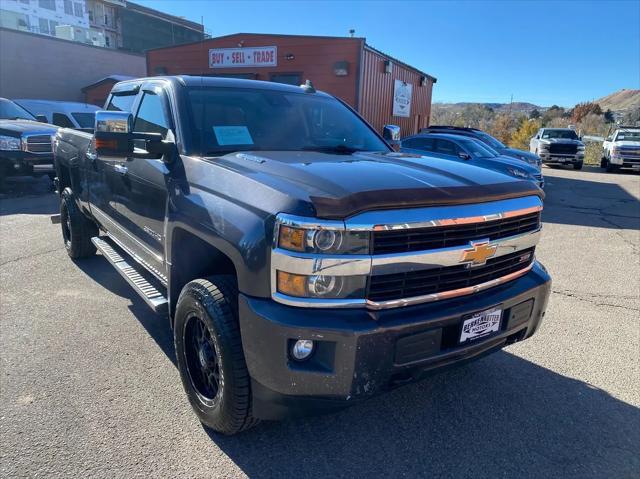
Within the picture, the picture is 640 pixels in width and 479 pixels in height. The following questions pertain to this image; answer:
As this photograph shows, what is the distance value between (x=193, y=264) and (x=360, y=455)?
1.47 m

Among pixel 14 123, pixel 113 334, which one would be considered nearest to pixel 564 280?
pixel 113 334

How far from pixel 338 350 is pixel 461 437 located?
118 cm

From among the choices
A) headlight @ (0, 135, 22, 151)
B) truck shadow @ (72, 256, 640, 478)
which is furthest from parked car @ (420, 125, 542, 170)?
headlight @ (0, 135, 22, 151)

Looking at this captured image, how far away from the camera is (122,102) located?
4332mm

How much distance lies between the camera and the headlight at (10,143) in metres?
9.93

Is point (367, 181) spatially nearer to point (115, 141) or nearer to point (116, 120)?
point (115, 141)

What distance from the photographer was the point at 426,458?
8.28 feet

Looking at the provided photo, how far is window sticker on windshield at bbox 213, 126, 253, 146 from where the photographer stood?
3105mm

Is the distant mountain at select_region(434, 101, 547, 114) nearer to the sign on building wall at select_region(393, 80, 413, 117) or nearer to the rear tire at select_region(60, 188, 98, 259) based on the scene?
the sign on building wall at select_region(393, 80, 413, 117)

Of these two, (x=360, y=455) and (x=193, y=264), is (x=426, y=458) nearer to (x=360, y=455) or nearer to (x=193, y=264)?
(x=360, y=455)

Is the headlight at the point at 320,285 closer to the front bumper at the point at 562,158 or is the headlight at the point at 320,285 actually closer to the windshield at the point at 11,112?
the windshield at the point at 11,112

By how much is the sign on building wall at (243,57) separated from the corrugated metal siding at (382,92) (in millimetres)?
3025

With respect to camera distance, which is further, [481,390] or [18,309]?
[18,309]

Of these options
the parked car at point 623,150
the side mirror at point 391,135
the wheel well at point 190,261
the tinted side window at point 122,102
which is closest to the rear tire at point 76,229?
the tinted side window at point 122,102
